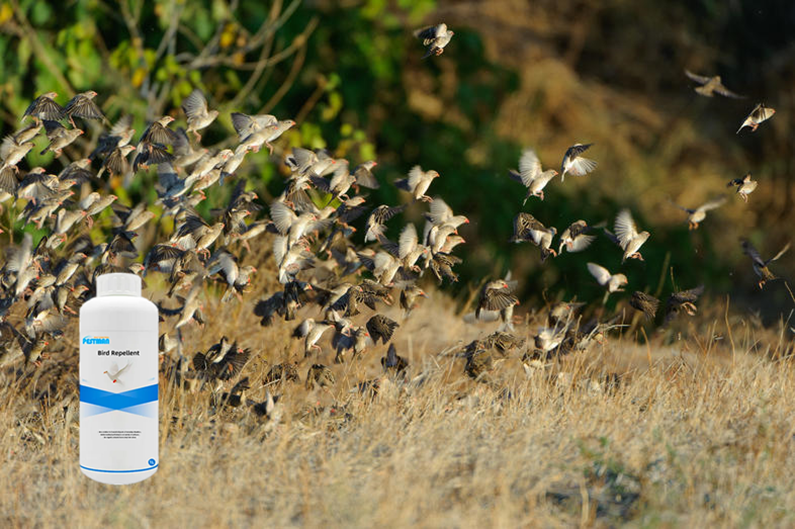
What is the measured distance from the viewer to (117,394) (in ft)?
12.0

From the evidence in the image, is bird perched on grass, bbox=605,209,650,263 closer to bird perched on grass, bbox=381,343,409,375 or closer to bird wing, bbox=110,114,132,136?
bird perched on grass, bbox=381,343,409,375

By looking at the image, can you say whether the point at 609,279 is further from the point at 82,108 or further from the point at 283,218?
the point at 82,108

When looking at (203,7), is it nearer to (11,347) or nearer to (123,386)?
(11,347)

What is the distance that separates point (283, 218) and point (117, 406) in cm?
127

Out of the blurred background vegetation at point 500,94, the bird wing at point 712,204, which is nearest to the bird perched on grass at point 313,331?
the blurred background vegetation at point 500,94

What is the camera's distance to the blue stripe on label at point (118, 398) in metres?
3.67

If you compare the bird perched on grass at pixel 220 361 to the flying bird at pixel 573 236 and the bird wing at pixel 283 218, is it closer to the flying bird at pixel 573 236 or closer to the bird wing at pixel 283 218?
the bird wing at pixel 283 218

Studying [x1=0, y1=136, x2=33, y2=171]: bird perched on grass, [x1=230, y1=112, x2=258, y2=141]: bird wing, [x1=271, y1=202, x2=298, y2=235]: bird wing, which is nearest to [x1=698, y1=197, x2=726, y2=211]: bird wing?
[x1=271, y1=202, x2=298, y2=235]: bird wing

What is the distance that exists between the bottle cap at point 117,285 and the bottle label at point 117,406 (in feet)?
0.61

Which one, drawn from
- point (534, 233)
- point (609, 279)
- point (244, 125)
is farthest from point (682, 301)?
point (244, 125)

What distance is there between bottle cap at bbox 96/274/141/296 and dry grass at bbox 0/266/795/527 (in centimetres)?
71

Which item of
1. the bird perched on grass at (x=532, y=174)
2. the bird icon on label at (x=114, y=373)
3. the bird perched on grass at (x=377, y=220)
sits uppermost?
the bird perched on grass at (x=532, y=174)

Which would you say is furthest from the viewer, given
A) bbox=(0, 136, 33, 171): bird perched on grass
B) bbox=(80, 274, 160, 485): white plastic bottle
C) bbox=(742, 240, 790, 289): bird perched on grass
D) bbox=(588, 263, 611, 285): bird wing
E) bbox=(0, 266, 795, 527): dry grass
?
bbox=(588, 263, 611, 285): bird wing

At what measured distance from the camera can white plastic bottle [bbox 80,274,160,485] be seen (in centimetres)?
365
